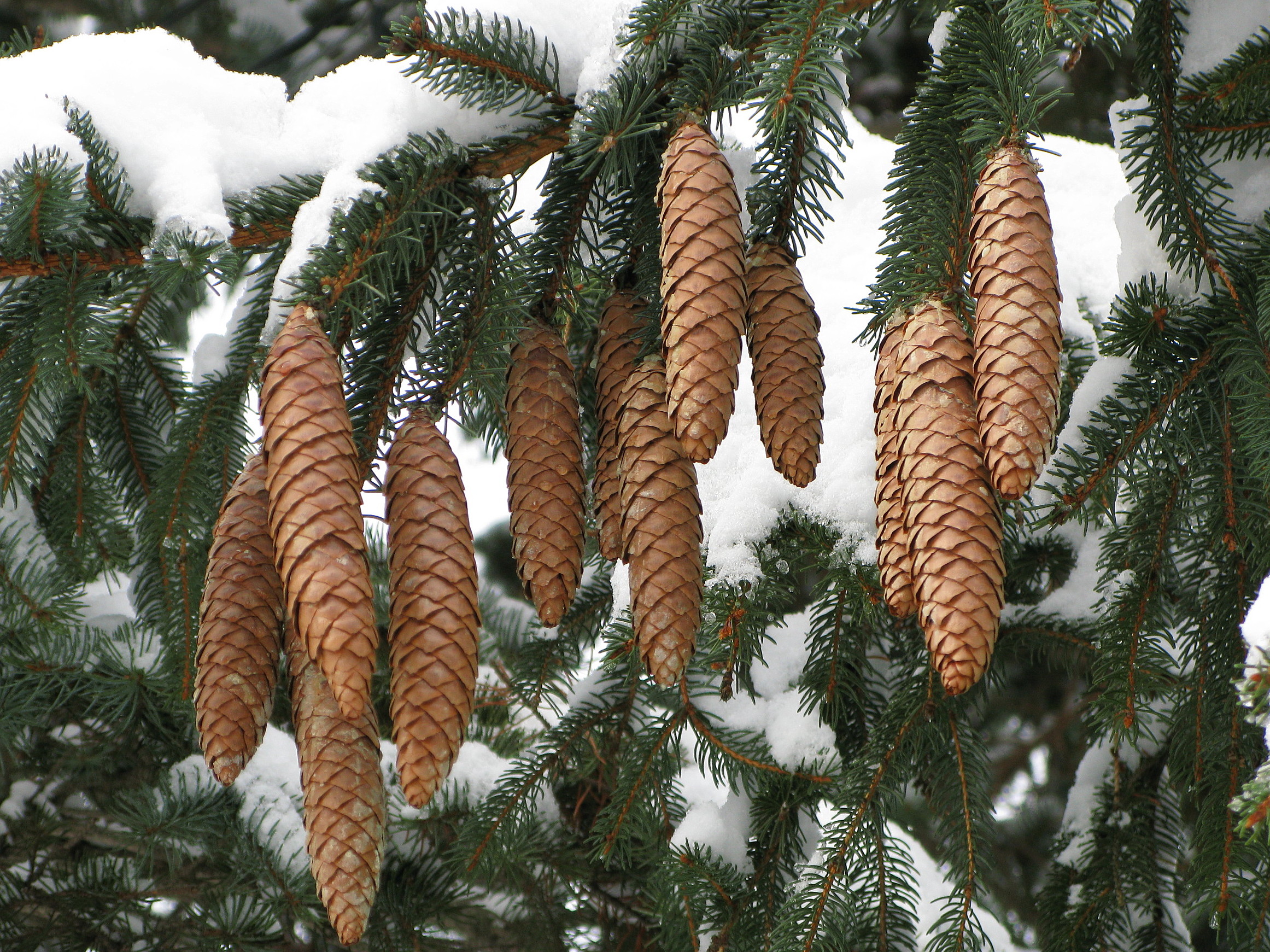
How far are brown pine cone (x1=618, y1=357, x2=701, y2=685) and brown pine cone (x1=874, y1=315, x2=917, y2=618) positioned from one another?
0.67ft

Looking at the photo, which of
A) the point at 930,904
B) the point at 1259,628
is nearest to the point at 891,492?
the point at 1259,628

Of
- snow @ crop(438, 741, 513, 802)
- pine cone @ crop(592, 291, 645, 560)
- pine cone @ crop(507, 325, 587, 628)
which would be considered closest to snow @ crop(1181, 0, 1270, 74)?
pine cone @ crop(592, 291, 645, 560)

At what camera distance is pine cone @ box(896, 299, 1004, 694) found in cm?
91

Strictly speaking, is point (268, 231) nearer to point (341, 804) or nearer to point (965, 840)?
point (341, 804)

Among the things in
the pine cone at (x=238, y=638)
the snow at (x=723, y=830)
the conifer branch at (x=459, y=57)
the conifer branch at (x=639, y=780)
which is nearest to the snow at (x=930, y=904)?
the snow at (x=723, y=830)

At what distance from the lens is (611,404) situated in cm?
124

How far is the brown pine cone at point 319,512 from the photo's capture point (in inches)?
33.5

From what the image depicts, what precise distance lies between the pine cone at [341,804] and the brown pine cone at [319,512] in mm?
93

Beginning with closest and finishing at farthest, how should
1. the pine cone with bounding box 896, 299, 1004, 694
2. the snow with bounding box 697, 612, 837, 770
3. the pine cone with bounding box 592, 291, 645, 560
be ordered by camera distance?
the pine cone with bounding box 896, 299, 1004, 694
the pine cone with bounding box 592, 291, 645, 560
the snow with bounding box 697, 612, 837, 770

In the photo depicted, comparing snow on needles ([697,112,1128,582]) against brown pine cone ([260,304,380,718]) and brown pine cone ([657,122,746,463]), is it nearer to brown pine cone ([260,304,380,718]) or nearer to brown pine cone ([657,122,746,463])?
brown pine cone ([657,122,746,463])

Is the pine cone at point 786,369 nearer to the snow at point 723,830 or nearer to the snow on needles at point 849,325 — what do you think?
the snow on needles at point 849,325

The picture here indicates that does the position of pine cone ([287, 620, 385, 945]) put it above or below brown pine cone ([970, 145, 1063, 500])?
below

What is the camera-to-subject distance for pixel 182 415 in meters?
1.59

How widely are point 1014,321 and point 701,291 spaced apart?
1.00 feet
